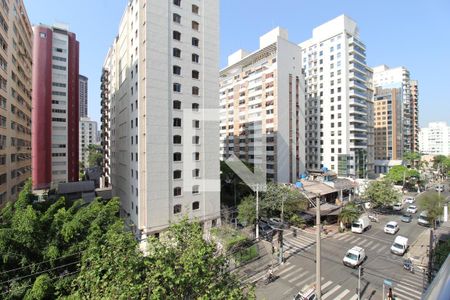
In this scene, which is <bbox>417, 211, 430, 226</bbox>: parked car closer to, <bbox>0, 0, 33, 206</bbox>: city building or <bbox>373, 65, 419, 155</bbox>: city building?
<bbox>0, 0, 33, 206</bbox>: city building

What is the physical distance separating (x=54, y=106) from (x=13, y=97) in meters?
28.8

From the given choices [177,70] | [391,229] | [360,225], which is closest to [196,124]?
[177,70]

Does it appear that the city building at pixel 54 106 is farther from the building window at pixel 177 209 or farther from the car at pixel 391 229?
the car at pixel 391 229

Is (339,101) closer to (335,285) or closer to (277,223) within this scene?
(277,223)

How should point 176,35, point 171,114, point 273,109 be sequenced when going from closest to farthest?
1. point 171,114
2. point 176,35
3. point 273,109

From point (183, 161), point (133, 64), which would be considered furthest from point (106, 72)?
point (183, 161)

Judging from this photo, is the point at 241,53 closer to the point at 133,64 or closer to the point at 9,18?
the point at 133,64

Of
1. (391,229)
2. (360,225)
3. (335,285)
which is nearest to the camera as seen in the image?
(335,285)

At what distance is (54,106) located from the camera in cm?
5675

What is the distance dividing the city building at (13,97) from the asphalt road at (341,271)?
104ft

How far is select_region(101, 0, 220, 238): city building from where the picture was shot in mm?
27734

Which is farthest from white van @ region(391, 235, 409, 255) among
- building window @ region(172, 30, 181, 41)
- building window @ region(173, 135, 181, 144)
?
building window @ region(172, 30, 181, 41)

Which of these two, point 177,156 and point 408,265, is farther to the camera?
point 177,156

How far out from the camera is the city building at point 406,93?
9488cm
